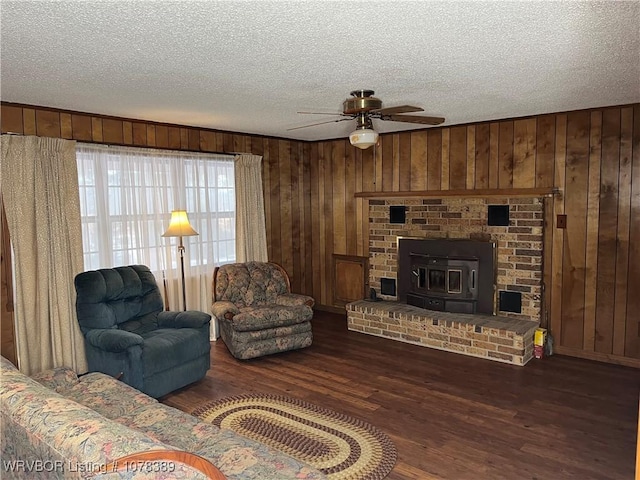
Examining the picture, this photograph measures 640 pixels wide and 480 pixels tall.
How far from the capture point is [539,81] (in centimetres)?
341

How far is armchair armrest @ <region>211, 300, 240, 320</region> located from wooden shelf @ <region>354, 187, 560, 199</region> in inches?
92.2

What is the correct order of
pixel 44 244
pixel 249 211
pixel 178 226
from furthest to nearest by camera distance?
pixel 249 211
pixel 178 226
pixel 44 244

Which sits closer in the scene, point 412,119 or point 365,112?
point 365,112

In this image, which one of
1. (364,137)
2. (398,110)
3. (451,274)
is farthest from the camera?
(451,274)

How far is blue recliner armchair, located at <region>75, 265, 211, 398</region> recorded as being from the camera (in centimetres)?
368

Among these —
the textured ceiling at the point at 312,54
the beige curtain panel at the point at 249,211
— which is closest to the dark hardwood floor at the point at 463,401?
the beige curtain panel at the point at 249,211

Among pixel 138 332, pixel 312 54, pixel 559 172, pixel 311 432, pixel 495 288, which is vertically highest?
pixel 312 54

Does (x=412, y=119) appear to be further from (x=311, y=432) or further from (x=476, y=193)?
(x=311, y=432)

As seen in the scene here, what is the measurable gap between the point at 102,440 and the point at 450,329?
4.07 metres

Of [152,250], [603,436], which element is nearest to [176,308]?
[152,250]

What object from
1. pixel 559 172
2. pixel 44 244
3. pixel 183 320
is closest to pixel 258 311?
pixel 183 320

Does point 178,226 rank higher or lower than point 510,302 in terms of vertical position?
higher

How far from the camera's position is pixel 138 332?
4.23 m

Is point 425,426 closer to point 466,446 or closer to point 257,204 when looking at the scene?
point 466,446
